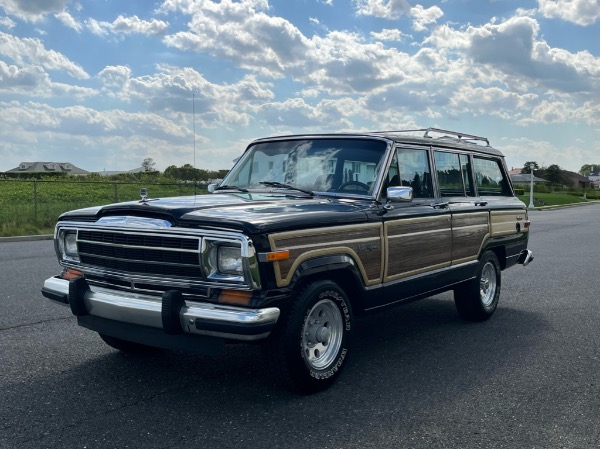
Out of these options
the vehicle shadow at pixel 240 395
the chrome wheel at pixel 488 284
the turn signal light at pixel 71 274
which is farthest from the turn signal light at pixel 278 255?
the chrome wheel at pixel 488 284

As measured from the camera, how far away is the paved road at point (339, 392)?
12.3 feet

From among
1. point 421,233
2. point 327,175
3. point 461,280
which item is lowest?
point 461,280

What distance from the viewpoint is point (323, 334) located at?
4598 mm

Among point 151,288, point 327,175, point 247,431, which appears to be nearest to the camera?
point 247,431

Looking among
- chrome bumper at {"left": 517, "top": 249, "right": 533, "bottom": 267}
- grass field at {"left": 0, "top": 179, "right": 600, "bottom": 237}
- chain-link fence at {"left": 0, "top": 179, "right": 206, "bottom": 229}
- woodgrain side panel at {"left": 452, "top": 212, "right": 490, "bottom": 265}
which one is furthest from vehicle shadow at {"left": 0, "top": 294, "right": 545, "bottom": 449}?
chain-link fence at {"left": 0, "top": 179, "right": 206, "bottom": 229}

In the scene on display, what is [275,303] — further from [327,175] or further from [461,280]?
[461,280]

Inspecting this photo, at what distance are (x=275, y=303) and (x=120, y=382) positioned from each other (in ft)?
4.92

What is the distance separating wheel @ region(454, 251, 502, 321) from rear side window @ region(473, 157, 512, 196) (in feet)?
2.50

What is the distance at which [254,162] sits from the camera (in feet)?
20.0

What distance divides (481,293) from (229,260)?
3.85 metres

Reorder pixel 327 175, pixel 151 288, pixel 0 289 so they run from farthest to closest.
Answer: pixel 0 289, pixel 327 175, pixel 151 288

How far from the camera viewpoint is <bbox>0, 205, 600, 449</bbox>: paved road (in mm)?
3764

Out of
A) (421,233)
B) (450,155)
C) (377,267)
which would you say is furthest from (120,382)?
(450,155)

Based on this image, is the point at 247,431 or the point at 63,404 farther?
the point at 63,404
